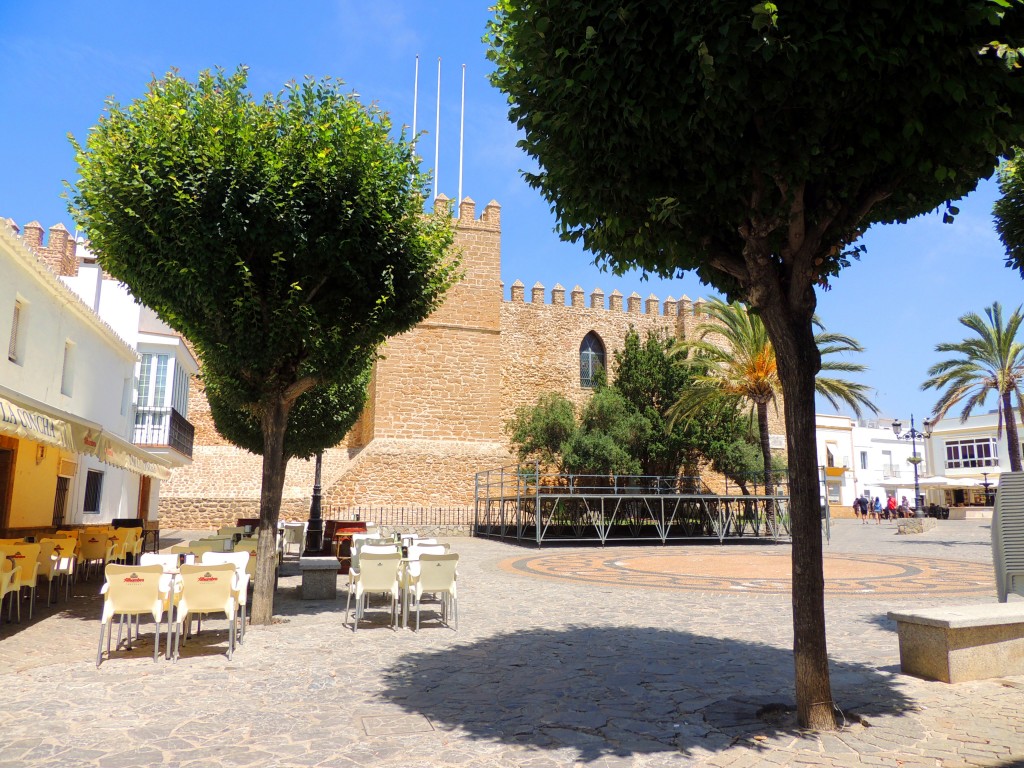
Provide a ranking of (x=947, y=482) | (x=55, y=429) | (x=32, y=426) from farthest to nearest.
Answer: (x=947, y=482)
(x=55, y=429)
(x=32, y=426)

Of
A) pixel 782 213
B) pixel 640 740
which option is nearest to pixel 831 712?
pixel 640 740

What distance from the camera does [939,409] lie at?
26.1 meters

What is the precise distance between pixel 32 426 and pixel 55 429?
24.2 inches

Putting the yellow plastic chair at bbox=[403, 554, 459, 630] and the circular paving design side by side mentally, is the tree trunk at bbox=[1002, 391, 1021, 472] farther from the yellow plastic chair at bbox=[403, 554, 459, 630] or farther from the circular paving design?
the yellow plastic chair at bbox=[403, 554, 459, 630]

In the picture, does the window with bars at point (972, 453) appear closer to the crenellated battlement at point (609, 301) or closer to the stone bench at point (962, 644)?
the crenellated battlement at point (609, 301)

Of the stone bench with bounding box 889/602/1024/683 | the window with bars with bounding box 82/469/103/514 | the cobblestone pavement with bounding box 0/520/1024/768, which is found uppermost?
the window with bars with bounding box 82/469/103/514

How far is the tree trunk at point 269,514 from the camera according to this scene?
24.5ft

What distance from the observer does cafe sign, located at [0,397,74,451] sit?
6.89m

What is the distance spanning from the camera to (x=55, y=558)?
894 centimetres

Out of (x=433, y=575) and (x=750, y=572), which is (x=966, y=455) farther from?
(x=433, y=575)

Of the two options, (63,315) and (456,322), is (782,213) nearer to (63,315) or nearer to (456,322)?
(63,315)

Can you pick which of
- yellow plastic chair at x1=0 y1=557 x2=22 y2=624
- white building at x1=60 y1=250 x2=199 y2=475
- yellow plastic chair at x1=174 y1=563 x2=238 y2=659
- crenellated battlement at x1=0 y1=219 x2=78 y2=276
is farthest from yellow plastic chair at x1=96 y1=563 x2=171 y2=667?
crenellated battlement at x1=0 y1=219 x2=78 y2=276

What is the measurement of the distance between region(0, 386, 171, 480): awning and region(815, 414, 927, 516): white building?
4264cm

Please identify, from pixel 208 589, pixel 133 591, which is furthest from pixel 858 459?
pixel 133 591
